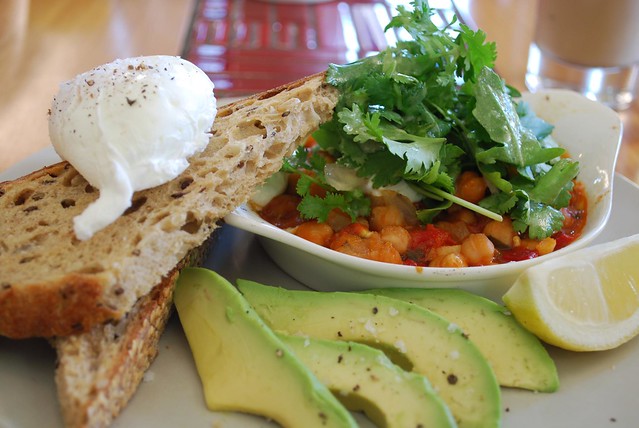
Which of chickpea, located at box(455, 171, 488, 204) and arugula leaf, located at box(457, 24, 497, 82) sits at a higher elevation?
arugula leaf, located at box(457, 24, 497, 82)

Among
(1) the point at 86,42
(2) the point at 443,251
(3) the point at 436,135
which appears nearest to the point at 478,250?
(2) the point at 443,251

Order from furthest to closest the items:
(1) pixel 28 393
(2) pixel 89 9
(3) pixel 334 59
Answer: (2) pixel 89 9 < (3) pixel 334 59 < (1) pixel 28 393

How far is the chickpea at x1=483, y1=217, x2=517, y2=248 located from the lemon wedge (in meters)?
0.29

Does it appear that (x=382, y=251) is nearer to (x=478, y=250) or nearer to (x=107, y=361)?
(x=478, y=250)

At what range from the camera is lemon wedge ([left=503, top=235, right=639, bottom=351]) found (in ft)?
5.66

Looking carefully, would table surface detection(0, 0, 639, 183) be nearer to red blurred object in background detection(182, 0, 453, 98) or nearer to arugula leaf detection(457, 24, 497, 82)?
red blurred object in background detection(182, 0, 453, 98)

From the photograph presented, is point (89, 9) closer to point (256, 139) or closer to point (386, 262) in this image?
point (256, 139)

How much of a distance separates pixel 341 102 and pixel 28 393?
138 centimetres

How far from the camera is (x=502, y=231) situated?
2.17m

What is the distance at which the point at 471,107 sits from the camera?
2.33 metres

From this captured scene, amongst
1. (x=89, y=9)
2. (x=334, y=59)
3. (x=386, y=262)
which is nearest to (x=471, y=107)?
(x=386, y=262)

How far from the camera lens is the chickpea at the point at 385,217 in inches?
86.4

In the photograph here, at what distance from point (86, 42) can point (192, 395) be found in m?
A: 3.62

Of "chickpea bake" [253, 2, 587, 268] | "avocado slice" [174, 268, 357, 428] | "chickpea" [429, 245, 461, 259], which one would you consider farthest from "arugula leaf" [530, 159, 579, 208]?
"avocado slice" [174, 268, 357, 428]
